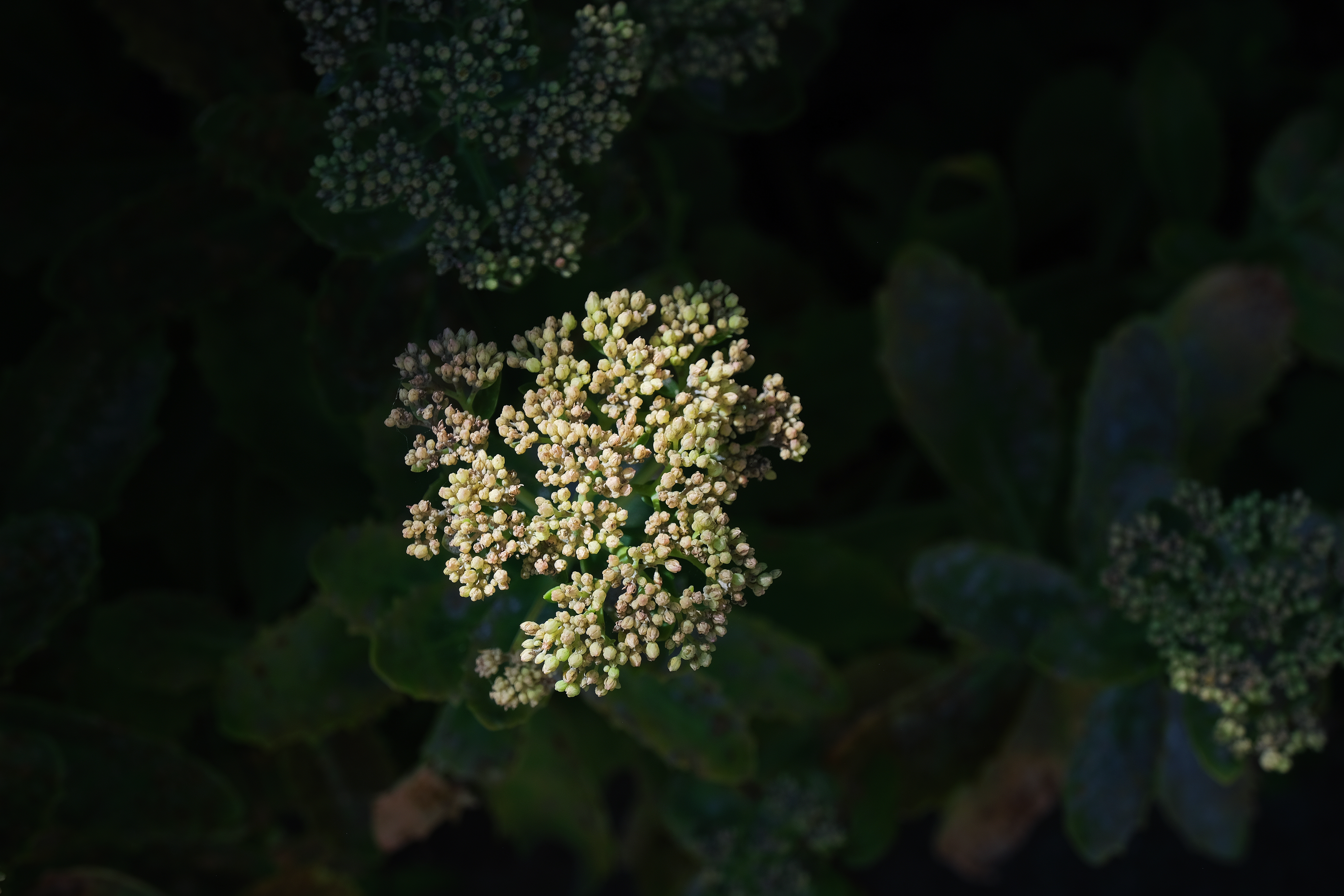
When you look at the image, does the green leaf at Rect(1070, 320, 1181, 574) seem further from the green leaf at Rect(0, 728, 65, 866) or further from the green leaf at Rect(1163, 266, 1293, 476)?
the green leaf at Rect(0, 728, 65, 866)

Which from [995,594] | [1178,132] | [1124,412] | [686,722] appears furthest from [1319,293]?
[686,722]

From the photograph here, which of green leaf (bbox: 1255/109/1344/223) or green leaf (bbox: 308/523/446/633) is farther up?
green leaf (bbox: 1255/109/1344/223)

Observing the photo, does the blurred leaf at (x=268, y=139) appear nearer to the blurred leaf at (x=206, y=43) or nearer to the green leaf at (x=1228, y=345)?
the blurred leaf at (x=206, y=43)

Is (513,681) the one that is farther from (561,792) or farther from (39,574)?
(561,792)

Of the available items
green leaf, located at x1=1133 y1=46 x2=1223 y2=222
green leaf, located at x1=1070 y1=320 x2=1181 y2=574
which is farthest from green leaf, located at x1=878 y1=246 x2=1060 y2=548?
green leaf, located at x1=1133 y1=46 x2=1223 y2=222

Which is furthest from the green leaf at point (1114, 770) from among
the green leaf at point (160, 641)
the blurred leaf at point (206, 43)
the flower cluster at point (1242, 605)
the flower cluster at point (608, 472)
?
Result: the blurred leaf at point (206, 43)

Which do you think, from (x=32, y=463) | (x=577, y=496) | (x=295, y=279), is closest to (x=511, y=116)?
(x=577, y=496)
